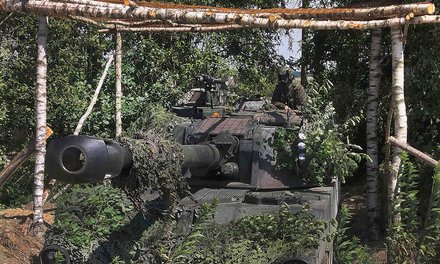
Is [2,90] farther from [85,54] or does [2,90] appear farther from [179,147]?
[179,147]

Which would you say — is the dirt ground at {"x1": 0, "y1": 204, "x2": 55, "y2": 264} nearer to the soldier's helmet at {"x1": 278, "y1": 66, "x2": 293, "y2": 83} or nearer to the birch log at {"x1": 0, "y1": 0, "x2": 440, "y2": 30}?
the birch log at {"x1": 0, "y1": 0, "x2": 440, "y2": 30}

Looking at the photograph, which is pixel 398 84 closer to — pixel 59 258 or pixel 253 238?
pixel 253 238

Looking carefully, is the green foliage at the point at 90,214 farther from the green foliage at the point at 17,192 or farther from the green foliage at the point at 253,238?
the green foliage at the point at 17,192

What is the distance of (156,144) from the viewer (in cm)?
436

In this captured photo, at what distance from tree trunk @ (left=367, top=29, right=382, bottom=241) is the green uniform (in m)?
1.87

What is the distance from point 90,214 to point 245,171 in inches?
70.5

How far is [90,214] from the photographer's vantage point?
18.9 feet

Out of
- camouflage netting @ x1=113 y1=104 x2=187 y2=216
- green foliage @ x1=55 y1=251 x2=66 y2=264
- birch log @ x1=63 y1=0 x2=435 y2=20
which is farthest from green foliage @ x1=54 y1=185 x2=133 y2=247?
birch log @ x1=63 y1=0 x2=435 y2=20

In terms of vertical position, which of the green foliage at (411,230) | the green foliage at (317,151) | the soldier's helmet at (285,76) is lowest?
the green foliage at (411,230)

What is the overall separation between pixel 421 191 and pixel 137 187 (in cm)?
681

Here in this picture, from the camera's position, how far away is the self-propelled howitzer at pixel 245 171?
568cm

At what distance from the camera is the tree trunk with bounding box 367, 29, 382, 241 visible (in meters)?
9.98

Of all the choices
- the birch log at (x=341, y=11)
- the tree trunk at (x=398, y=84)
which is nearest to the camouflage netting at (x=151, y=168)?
the birch log at (x=341, y=11)

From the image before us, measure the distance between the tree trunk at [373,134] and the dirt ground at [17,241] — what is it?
17.1 feet
